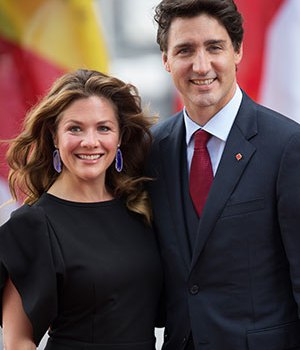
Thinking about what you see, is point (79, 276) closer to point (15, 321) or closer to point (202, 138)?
point (15, 321)

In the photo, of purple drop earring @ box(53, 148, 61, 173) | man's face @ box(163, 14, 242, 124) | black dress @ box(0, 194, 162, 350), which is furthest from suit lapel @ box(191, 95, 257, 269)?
purple drop earring @ box(53, 148, 61, 173)

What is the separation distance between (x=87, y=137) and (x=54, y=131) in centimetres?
15

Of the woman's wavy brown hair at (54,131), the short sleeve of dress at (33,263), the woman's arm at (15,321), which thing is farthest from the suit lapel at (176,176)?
the woman's arm at (15,321)

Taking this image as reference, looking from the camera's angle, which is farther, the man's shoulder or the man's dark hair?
the man's shoulder

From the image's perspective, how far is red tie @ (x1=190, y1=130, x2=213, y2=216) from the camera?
287 centimetres

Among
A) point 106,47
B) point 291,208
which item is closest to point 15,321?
point 291,208

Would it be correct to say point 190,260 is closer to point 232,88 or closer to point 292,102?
point 232,88

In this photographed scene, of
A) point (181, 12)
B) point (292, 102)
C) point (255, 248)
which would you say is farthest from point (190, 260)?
point (292, 102)

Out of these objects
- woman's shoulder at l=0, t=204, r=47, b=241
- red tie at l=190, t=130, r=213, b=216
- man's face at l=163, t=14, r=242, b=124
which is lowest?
woman's shoulder at l=0, t=204, r=47, b=241

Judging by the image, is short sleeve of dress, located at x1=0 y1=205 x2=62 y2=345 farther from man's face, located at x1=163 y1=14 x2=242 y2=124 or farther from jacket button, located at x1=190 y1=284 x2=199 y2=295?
man's face, located at x1=163 y1=14 x2=242 y2=124

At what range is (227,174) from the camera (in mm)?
2812

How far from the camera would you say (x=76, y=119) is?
9.69 ft

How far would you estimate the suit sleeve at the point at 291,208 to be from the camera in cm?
270

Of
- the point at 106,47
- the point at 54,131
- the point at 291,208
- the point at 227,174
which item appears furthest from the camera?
the point at 106,47
